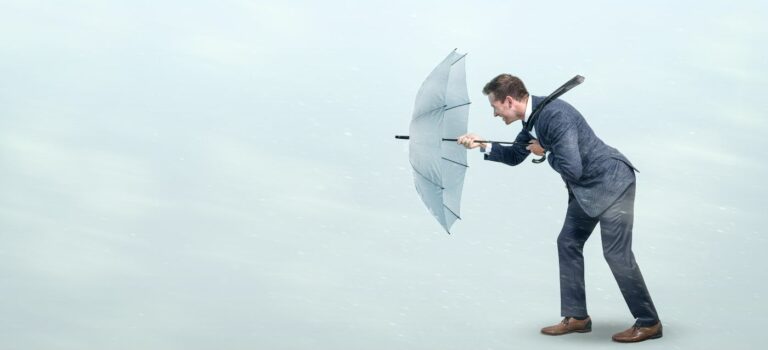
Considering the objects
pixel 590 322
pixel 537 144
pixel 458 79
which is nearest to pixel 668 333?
pixel 590 322

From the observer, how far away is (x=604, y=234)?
31.8 ft

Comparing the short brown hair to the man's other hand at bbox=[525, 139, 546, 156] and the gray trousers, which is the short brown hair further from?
the gray trousers

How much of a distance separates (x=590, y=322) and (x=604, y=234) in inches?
29.5

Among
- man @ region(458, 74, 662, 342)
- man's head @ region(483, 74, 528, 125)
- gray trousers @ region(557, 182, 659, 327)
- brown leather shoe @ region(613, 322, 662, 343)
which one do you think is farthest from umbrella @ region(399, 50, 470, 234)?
brown leather shoe @ region(613, 322, 662, 343)

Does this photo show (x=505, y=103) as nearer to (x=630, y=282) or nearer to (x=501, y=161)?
(x=501, y=161)

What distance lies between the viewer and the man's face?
31.2 ft

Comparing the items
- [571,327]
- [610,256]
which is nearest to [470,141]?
[610,256]

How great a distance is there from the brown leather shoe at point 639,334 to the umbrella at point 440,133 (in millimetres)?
1341

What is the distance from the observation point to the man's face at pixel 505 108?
31.2ft

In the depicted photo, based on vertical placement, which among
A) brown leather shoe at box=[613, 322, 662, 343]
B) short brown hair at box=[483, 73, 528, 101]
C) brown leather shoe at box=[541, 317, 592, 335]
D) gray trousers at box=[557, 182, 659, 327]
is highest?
short brown hair at box=[483, 73, 528, 101]

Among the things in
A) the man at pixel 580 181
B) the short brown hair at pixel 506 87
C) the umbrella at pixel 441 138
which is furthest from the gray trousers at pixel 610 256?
the short brown hair at pixel 506 87

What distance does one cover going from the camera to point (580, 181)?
31.5 ft

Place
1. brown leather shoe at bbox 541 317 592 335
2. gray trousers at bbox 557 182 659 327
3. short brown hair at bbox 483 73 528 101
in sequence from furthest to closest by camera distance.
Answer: brown leather shoe at bbox 541 317 592 335 < gray trousers at bbox 557 182 659 327 < short brown hair at bbox 483 73 528 101

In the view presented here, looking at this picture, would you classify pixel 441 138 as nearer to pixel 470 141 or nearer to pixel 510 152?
pixel 470 141
